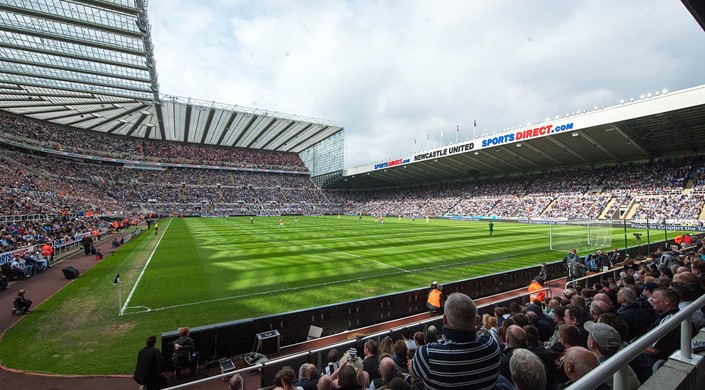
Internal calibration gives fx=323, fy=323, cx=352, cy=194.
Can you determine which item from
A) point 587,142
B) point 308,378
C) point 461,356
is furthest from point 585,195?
point 461,356

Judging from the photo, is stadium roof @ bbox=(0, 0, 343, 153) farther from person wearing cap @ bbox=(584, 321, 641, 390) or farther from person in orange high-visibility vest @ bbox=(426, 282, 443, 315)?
person wearing cap @ bbox=(584, 321, 641, 390)

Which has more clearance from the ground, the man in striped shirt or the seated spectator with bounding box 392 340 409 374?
the man in striped shirt

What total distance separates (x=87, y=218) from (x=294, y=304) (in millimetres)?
35499

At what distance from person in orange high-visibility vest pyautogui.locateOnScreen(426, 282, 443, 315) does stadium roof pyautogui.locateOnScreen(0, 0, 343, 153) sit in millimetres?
25154

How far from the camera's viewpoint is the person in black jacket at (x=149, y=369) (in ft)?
19.3

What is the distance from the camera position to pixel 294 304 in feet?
37.1

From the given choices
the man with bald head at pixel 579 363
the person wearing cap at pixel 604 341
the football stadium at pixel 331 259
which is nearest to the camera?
the man with bald head at pixel 579 363

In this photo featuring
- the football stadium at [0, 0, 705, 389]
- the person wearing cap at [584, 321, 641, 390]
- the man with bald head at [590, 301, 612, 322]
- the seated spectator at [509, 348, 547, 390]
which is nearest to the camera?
the seated spectator at [509, 348, 547, 390]

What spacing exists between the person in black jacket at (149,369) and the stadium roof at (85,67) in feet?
78.4

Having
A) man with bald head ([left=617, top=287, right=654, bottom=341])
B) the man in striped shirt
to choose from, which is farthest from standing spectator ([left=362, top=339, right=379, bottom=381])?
man with bald head ([left=617, top=287, right=654, bottom=341])

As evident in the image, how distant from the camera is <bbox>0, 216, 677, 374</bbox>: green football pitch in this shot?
8.55m

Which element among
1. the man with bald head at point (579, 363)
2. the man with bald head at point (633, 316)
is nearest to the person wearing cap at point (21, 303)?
the man with bald head at point (579, 363)

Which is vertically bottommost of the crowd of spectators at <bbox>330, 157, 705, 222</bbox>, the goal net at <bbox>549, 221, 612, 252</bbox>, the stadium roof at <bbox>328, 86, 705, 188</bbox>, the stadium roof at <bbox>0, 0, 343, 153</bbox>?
the goal net at <bbox>549, 221, 612, 252</bbox>

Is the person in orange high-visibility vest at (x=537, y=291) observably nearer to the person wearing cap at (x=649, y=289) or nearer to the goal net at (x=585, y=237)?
the person wearing cap at (x=649, y=289)
